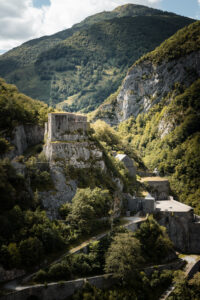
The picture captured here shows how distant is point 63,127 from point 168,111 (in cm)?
7401

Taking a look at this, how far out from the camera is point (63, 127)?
42219 millimetres

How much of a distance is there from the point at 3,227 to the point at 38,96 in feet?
538

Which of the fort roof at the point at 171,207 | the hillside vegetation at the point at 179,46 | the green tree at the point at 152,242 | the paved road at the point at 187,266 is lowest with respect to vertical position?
the paved road at the point at 187,266

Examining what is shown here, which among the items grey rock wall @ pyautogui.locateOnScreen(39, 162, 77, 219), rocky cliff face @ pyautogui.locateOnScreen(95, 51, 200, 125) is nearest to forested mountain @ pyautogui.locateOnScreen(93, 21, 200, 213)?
rocky cliff face @ pyautogui.locateOnScreen(95, 51, 200, 125)

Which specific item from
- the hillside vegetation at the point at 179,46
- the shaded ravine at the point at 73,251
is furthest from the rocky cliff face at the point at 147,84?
the shaded ravine at the point at 73,251

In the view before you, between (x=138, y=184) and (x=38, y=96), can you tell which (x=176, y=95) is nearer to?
(x=138, y=184)

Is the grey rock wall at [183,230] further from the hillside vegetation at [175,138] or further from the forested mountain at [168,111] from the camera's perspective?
the forested mountain at [168,111]

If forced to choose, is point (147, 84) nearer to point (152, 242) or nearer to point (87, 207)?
point (152, 242)

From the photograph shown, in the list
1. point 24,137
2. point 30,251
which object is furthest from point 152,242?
point 24,137

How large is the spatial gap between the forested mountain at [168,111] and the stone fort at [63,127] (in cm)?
4179

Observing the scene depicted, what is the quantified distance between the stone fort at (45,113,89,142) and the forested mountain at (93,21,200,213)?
137ft

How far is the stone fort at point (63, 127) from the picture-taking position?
1615 inches

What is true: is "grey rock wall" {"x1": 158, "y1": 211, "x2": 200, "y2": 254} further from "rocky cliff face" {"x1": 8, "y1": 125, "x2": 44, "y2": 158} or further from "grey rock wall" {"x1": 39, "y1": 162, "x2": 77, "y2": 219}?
"rocky cliff face" {"x1": 8, "y1": 125, "x2": 44, "y2": 158}

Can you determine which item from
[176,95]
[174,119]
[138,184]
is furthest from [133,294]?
[176,95]
